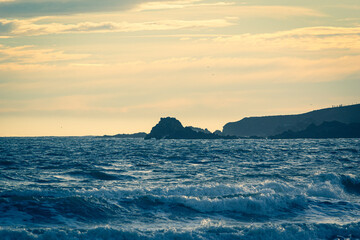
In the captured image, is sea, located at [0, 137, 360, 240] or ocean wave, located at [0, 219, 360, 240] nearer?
ocean wave, located at [0, 219, 360, 240]

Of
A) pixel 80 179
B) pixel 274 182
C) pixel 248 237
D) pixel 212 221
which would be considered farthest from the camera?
pixel 80 179

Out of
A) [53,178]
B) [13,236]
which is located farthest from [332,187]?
[13,236]

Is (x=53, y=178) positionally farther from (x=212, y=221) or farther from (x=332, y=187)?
(x=332, y=187)

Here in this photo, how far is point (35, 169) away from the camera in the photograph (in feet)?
114

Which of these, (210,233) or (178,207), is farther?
(178,207)

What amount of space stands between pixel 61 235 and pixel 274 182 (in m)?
15.2

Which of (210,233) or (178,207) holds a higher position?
(178,207)

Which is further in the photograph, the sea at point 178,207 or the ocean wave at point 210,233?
the sea at point 178,207

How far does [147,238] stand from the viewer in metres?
16.8

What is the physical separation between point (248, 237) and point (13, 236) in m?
8.51

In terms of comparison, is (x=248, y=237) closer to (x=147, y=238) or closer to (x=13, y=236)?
(x=147, y=238)

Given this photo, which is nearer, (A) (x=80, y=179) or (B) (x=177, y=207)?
(B) (x=177, y=207)

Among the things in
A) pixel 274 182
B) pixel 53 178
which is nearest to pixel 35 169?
pixel 53 178

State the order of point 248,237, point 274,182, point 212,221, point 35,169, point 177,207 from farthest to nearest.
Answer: point 35,169
point 274,182
point 177,207
point 212,221
point 248,237
